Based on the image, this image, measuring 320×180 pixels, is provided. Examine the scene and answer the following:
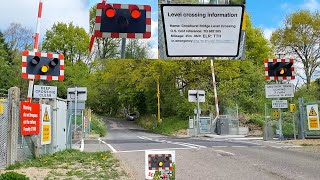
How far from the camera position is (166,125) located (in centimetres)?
4462

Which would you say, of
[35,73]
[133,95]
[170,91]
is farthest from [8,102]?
[133,95]

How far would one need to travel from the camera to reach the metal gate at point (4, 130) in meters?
11.5

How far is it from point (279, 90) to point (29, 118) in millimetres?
12657

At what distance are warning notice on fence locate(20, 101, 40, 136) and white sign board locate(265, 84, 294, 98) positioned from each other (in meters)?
11.9

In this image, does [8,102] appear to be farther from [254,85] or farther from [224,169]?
[254,85]

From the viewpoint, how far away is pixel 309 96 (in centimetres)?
3991

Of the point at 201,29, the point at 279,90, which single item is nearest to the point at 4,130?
the point at 201,29

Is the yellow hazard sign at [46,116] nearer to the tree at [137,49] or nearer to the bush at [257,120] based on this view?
the tree at [137,49]

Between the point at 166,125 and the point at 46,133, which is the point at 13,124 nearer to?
the point at 46,133

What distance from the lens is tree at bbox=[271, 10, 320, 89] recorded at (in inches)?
1857

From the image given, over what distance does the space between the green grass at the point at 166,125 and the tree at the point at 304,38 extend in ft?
45.2

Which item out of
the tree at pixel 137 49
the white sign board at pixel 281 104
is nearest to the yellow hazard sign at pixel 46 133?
the tree at pixel 137 49

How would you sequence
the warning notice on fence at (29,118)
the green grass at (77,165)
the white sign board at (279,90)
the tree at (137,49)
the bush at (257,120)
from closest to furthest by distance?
the tree at (137,49), the green grass at (77,165), the warning notice on fence at (29,118), the white sign board at (279,90), the bush at (257,120)

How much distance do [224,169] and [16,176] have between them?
526 centimetres
